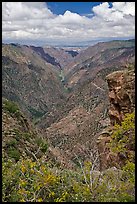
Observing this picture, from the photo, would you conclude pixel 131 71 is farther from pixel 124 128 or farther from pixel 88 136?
Result: pixel 88 136

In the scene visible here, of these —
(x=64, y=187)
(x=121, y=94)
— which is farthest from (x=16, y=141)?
(x=64, y=187)

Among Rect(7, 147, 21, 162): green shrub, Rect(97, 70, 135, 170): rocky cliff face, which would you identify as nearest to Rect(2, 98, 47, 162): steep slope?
Rect(7, 147, 21, 162): green shrub

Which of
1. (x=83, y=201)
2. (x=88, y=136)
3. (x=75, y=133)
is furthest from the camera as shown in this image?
(x=75, y=133)

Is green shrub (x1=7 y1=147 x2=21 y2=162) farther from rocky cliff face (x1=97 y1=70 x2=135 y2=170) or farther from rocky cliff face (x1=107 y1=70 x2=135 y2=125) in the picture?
rocky cliff face (x1=107 y1=70 x2=135 y2=125)

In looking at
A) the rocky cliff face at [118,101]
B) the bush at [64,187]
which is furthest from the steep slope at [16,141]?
the bush at [64,187]

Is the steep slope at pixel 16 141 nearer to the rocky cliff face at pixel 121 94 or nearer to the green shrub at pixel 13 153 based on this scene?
the green shrub at pixel 13 153

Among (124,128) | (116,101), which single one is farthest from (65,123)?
(124,128)

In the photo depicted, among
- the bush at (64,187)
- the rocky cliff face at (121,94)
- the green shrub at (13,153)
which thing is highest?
the rocky cliff face at (121,94)

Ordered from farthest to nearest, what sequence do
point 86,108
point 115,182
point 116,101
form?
point 86,108
point 116,101
point 115,182

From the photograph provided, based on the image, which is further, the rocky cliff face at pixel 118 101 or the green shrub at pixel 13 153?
the rocky cliff face at pixel 118 101
